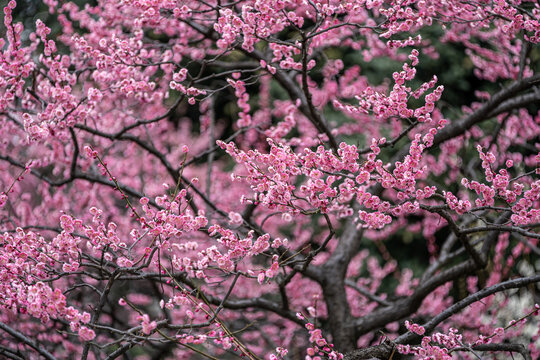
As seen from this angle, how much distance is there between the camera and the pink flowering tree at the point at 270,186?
2.45m

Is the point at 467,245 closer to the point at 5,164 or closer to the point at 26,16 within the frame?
the point at 26,16

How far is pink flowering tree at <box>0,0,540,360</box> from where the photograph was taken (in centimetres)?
245

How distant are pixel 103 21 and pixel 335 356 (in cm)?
353

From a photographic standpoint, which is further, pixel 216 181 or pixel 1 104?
pixel 216 181

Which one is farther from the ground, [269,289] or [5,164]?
[5,164]

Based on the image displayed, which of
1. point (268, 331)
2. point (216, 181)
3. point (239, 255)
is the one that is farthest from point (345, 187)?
point (216, 181)

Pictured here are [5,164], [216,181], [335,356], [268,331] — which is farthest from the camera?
[216,181]

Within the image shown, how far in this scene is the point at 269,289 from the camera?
19.7 feet

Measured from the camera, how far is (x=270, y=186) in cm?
250

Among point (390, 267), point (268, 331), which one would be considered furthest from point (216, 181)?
point (390, 267)

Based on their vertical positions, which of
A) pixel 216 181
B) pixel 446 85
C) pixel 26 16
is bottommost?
pixel 216 181

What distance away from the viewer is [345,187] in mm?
2549

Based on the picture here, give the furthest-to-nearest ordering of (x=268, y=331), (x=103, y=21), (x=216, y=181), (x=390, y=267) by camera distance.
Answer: (x=216, y=181) < (x=390, y=267) < (x=268, y=331) < (x=103, y=21)

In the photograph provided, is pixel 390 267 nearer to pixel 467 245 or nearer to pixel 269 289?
pixel 269 289
